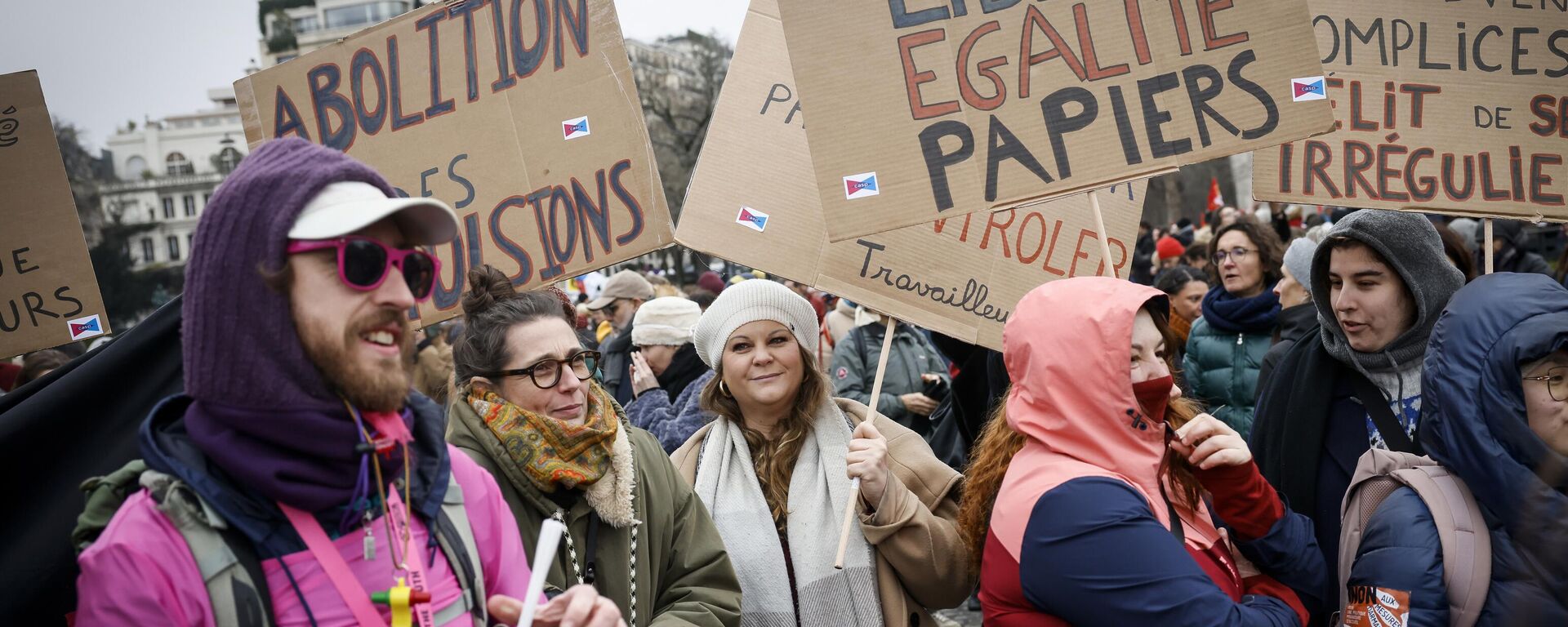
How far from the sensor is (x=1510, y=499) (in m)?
2.38

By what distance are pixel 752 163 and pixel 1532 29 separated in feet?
9.13

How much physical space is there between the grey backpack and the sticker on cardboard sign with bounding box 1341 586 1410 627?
8 cm

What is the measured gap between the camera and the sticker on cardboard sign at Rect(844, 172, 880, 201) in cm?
327

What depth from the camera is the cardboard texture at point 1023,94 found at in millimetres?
3283

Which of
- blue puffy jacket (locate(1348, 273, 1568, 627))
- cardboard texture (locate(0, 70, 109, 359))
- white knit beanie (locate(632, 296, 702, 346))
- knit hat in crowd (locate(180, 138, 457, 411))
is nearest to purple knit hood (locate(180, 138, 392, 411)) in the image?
knit hat in crowd (locate(180, 138, 457, 411))

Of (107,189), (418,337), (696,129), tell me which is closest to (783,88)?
(418,337)

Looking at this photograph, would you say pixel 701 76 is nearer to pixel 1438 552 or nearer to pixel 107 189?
pixel 1438 552

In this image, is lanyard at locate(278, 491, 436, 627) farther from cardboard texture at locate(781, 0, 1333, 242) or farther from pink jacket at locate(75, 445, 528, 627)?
cardboard texture at locate(781, 0, 1333, 242)

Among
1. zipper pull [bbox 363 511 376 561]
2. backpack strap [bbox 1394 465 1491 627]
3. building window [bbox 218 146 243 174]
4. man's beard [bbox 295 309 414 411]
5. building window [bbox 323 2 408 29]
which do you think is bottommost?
backpack strap [bbox 1394 465 1491 627]

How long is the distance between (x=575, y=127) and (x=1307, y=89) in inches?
87.7

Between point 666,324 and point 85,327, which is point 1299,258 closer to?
point 666,324

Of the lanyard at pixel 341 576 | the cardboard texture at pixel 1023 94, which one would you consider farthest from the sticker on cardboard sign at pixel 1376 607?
the lanyard at pixel 341 576

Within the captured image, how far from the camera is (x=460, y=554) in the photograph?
195 cm

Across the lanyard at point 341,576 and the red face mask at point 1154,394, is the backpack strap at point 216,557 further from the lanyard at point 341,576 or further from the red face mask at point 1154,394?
the red face mask at point 1154,394
